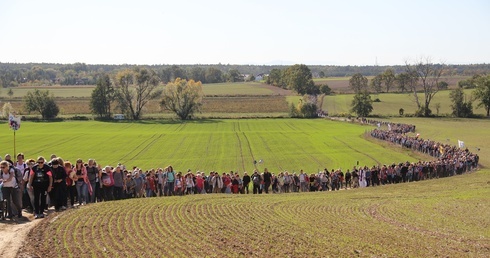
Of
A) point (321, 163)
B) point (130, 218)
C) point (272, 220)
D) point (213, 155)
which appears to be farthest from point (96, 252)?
point (213, 155)

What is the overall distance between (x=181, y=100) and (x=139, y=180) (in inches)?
3104

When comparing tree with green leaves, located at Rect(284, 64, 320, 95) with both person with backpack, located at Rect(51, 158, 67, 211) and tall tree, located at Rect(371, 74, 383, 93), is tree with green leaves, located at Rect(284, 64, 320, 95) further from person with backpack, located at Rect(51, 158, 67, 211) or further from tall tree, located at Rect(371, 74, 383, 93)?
person with backpack, located at Rect(51, 158, 67, 211)

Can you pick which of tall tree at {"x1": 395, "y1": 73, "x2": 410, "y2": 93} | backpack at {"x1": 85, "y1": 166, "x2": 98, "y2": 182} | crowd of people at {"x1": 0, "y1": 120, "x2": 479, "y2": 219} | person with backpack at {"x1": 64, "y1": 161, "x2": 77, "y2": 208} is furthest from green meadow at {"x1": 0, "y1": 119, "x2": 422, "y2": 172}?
tall tree at {"x1": 395, "y1": 73, "x2": 410, "y2": 93}

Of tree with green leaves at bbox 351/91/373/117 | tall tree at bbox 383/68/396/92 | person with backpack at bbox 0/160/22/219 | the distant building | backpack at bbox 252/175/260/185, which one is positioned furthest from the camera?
tall tree at bbox 383/68/396/92

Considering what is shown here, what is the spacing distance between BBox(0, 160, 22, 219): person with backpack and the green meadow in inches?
968

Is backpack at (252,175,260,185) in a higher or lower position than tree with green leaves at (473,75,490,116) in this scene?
lower

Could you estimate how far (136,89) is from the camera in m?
101

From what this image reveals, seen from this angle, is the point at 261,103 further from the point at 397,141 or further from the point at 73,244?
the point at 73,244

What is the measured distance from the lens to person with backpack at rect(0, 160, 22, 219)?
13688mm

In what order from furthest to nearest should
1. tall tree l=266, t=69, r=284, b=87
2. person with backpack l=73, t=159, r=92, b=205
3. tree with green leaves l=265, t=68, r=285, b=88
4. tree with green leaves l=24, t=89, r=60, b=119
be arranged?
tall tree l=266, t=69, r=284, b=87 < tree with green leaves l=265, t=68, r=285, b=88 < tree with green leaves l=24, t=89, r=60, b=119 < person with backpack l=73, t=159, r=92, b=205

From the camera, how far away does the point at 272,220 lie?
15.5 meters

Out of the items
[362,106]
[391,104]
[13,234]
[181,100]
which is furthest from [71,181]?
[391,104]

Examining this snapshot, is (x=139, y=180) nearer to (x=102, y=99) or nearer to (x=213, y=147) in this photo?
(x=213, y=147)

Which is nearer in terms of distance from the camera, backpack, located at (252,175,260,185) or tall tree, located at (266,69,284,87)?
backpack, located at (252,175,260,185)
